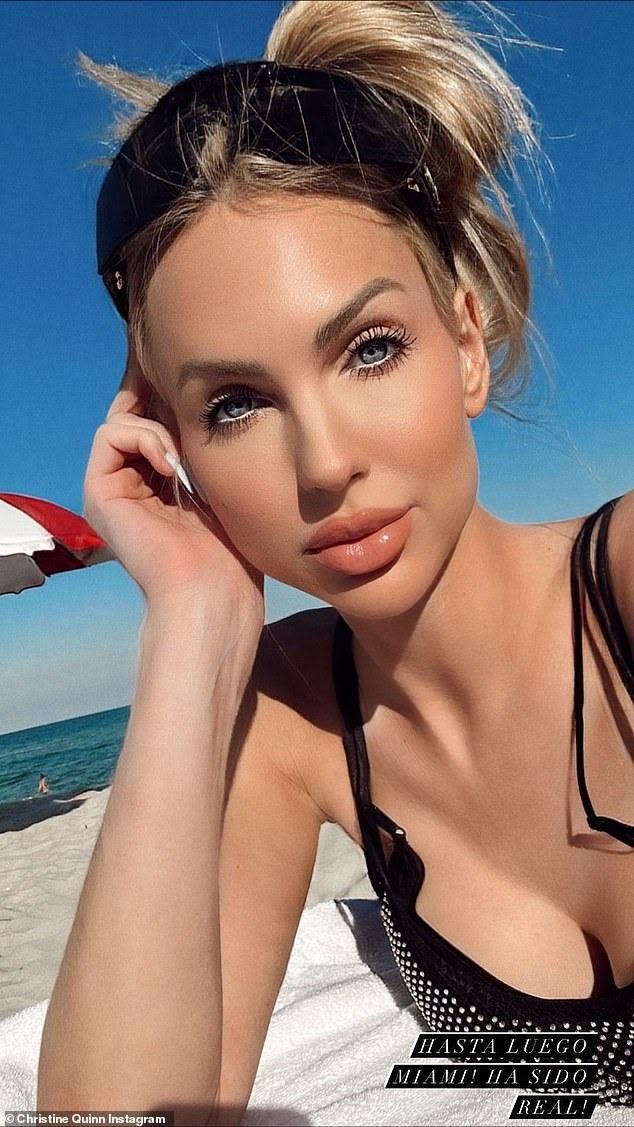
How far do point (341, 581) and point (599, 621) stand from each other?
58cm

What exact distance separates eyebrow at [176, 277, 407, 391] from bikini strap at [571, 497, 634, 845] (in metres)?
0.70

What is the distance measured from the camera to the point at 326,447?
169 centimetres

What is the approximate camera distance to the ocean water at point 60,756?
8.79 meters

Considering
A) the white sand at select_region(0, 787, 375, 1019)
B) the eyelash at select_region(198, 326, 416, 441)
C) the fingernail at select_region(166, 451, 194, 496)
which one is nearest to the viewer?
the eyelash at select_region(198, 326, 416, 441)

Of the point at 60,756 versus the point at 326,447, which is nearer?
the point at 326,447

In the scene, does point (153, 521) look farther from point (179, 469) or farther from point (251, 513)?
point (251, 513)

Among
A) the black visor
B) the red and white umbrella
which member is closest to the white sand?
the black visor

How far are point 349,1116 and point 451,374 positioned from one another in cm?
169

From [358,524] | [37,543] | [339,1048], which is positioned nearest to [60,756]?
[37,543]

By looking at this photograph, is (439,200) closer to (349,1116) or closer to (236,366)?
(236,366)

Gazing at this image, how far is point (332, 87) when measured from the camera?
1.92m

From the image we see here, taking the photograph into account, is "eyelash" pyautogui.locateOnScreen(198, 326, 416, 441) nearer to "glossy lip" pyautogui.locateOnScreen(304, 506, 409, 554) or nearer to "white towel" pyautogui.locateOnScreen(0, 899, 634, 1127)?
"glossy lip" pyautogui.locateOnScreen(304, 506, 409, 554)

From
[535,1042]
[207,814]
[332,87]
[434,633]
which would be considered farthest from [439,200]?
[535,1042]

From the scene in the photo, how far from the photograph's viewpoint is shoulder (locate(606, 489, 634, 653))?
1.84 meters
